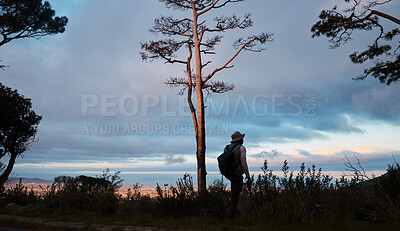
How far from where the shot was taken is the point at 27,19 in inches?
847

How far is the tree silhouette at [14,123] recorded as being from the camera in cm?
2064

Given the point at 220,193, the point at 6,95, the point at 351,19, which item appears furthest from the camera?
the point at 6,95

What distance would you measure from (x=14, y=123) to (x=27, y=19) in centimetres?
657

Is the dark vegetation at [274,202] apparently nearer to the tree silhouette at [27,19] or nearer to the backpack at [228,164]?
the backpack at [228,164]

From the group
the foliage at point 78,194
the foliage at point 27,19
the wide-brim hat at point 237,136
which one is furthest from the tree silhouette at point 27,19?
the wide-brim hat at point 237,136

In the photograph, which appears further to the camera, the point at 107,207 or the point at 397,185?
the point at 107,207

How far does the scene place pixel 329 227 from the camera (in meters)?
6.29

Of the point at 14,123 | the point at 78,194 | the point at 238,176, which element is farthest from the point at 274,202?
the point at 14,123

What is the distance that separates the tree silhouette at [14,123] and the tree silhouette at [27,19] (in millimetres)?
2298

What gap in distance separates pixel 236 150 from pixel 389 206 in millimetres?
3687

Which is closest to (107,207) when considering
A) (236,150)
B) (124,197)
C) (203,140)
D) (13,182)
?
(124,197)

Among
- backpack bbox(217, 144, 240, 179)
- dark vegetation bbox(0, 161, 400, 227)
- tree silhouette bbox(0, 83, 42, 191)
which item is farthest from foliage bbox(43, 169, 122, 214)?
tree silhouette bbox(0, 83, 42, 191)

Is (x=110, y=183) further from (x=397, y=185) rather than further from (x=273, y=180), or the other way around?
(x=397, y=185)

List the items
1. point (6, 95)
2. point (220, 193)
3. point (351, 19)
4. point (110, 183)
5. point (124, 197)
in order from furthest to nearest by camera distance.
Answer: point (6, 95)
point (351, 19)
point (110, 183)
point (124, 197)
point (220, 193)
